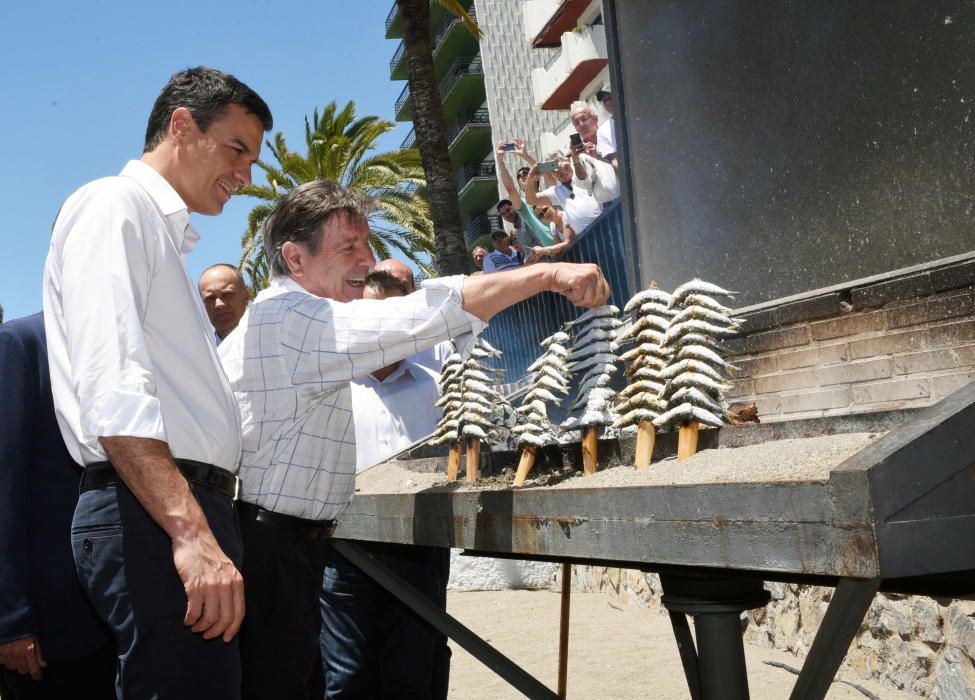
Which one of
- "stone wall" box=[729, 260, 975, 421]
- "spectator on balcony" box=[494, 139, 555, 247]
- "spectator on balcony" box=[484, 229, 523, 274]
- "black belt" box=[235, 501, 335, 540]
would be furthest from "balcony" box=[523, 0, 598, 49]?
"black belt" box=[235, 501, 335, 540]

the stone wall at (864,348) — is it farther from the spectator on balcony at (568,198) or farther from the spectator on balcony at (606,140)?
the spectator on balcony at (606,140)

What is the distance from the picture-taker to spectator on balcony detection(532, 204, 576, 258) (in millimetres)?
8044

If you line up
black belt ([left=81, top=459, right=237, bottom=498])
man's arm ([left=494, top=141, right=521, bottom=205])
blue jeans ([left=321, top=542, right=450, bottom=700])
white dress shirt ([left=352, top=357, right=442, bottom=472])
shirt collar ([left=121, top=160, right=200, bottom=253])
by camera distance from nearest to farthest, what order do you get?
black belt ([left=81, top=459, right=237, bottom=498]) → shirt collar ([left=121, top=160, right=200, bottom=253]) → blue jeans ([left=321, top=542, right=450, bottom=700]) → white dress shirt ([left=352, top=357, right=442, bottom=472]) → man's arm ([left=494, top=141, right=521, bottom=205])

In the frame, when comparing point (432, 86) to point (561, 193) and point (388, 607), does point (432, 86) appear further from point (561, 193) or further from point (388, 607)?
point (388, 607)

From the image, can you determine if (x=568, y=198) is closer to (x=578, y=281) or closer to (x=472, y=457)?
(x=472, y=457)

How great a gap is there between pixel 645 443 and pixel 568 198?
6197 mm

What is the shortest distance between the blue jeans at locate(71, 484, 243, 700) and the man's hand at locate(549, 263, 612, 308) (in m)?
1.15

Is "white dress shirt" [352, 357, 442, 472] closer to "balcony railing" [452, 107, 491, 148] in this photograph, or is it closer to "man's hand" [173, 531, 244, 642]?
"man's hand" [173, 531, 244, 642]

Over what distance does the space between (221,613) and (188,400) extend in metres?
0.50

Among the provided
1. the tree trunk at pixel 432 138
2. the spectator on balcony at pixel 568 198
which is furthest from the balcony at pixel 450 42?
the spectator on balcony at pixel 568 198

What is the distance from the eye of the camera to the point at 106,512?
2225mm

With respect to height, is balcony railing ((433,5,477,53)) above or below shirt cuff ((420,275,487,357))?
above

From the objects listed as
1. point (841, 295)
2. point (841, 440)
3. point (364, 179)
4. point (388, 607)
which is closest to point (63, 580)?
point (388, 607)

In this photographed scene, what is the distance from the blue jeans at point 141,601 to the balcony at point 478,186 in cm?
4216
